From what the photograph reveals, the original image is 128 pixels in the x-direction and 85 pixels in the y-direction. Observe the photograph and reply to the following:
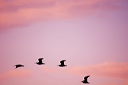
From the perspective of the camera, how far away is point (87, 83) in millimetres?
103250

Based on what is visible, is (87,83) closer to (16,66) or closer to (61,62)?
(61,62)

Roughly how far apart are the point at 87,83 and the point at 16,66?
53.9 feet

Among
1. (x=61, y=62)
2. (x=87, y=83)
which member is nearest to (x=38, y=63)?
(x=61, y=62)

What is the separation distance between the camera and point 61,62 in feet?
343

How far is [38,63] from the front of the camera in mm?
104438

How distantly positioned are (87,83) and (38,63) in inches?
440

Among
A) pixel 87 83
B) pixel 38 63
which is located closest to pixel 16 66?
pixel 38 63

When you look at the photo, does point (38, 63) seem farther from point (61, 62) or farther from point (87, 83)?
point (87, 83)

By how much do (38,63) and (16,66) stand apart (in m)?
6.31

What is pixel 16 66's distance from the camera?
10819cm

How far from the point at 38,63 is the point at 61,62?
487 cm

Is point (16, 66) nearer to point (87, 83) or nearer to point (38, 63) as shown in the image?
point (38, 63)

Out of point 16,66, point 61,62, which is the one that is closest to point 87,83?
point 61,62
